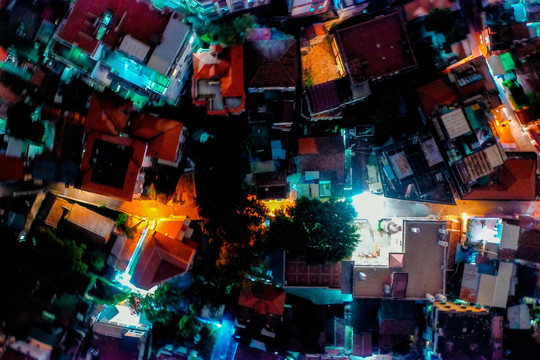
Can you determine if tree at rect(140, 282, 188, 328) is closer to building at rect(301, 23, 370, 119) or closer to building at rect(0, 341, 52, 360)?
building at rect(0, 341, 52, 360)

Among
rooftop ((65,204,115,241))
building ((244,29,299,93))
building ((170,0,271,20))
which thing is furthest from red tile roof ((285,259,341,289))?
building ((170,0,271,20))

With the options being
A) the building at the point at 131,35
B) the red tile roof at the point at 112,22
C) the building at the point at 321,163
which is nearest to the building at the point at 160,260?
the building at the point at 321,163

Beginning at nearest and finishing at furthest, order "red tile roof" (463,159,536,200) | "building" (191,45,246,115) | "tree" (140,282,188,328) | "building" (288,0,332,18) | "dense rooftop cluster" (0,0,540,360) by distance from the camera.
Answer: "building" (191,45,246,115) < "dense rooftop cluster" (0,0,540,360) < "building" (288,0,332,18) < "tree" (140,282,188,328) < "red tile roof" (463,159,536,200)

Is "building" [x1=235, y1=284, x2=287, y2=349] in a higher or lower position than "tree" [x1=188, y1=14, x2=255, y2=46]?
lower

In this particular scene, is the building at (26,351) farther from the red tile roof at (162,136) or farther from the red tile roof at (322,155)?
the red tile roof at (322,155)

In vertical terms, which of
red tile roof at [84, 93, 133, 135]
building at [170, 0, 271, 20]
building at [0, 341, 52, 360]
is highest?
building at [170, 0, 271, 20]

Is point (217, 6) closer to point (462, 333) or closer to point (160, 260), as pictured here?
point (160, 260)

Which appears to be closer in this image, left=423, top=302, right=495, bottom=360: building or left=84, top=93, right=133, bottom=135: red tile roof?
left=84, top=93, right=133, bottom=135: red tile roof
